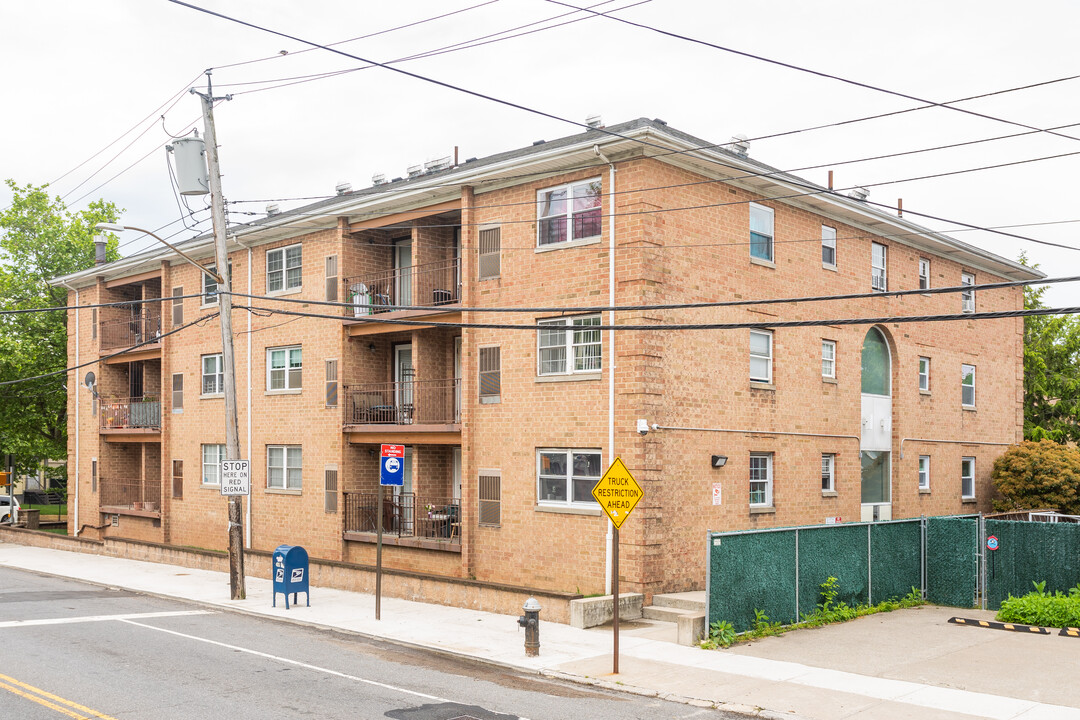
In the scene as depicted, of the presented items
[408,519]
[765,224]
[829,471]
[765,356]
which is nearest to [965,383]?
[829,471]

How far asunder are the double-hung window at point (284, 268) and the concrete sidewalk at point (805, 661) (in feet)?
32.7

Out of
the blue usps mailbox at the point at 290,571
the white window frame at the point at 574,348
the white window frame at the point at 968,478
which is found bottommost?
the blue usps mailbox at the point at 290,571

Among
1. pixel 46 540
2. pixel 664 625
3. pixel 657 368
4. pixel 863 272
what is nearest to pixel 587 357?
pixel 657 368

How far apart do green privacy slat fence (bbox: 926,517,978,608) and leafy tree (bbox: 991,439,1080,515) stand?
9.30 metres

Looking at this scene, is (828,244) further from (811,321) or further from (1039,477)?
(1039,477)

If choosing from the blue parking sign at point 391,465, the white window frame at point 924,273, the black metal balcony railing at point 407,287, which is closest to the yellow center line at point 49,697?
the blue parking sign at point 391,465

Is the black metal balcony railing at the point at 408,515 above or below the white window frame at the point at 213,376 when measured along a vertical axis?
below

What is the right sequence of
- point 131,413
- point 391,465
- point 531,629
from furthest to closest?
point 131,413
point 391,465
point 531,629

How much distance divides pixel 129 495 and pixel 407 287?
1649cm

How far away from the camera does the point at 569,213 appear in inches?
790

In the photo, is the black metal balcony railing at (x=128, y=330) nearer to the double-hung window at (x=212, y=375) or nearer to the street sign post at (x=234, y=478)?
the double-hung window at (x=212, y=375)

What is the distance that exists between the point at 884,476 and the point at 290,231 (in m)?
17.3

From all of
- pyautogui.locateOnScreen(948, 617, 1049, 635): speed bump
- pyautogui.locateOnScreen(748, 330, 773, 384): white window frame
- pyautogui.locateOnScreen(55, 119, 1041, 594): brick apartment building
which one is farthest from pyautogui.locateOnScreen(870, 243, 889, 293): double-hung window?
pyautogui.locateOnScreen(948, 617, 1049, 635): speed bump

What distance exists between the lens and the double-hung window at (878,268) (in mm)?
25484
